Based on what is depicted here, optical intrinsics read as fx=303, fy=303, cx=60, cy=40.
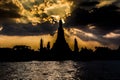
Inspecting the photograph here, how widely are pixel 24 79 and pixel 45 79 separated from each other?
8.89 metres

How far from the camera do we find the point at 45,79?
12569 cm

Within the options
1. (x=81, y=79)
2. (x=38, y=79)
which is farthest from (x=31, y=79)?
(x=81, y=79)

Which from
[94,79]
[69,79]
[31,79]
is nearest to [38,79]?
[31,79]

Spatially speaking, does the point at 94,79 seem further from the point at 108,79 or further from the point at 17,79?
the point at 17,79

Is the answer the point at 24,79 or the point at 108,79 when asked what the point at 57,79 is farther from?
the point at 108,79

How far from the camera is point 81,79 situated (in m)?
126

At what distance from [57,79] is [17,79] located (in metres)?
16.6

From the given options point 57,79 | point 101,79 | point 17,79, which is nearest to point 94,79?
point 101,79

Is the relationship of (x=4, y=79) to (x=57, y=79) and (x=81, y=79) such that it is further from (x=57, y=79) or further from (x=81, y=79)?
(x=81, y=79)

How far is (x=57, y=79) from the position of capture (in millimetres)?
126188

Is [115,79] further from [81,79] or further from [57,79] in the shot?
[57,79]

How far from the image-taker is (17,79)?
412 ft

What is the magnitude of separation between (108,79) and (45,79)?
2665 centimetres

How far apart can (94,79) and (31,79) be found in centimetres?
2612
